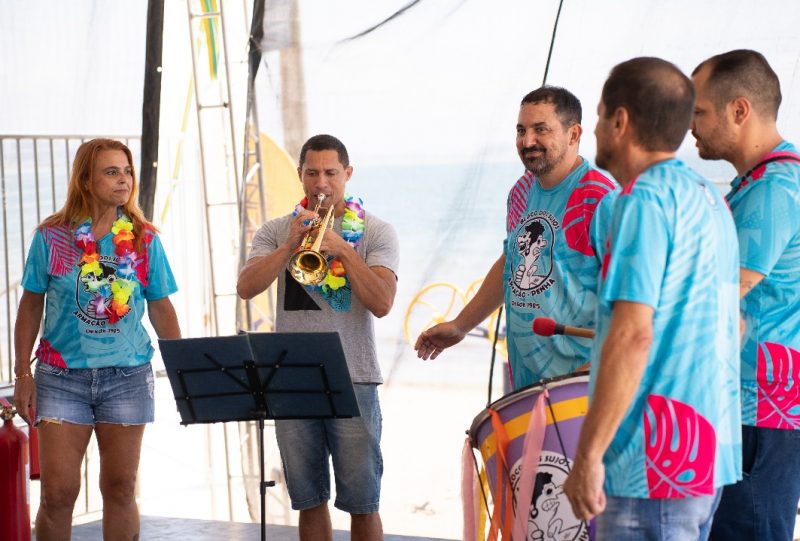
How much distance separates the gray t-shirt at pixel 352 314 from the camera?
3420 mm

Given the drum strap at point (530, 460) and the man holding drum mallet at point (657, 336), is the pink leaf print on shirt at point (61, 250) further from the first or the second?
the man holding drum mallet at point (657, 336)

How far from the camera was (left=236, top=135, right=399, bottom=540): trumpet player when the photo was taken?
3.35m

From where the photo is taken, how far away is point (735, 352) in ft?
6.40

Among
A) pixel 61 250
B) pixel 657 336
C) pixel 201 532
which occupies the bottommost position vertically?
pixel 201 532

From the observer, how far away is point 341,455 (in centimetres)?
341

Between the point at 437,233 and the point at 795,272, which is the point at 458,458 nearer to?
the point at 437,233

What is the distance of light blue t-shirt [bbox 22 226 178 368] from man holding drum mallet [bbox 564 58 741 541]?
6.43 feet

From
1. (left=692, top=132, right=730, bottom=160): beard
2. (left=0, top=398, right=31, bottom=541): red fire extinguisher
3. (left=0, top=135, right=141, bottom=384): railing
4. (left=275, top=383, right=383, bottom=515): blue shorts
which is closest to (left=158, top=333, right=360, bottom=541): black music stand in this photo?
(left=275, top=383, right=383, bottom=515): blue shorts

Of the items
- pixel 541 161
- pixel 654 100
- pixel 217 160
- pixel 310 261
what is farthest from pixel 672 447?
pixel 217 160

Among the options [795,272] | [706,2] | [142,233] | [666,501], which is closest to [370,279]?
[142,233]

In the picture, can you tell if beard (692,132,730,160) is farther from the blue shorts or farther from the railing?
the railing

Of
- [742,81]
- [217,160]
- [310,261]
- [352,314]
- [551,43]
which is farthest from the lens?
[217,160]

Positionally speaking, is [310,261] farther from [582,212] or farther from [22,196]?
[22,196]

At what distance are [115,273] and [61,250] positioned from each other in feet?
0.64
